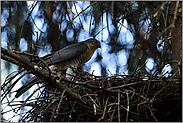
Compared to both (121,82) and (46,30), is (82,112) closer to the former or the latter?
(121,82)

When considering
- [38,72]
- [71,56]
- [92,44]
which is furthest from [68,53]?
[38,72]

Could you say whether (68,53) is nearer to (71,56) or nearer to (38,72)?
(71,56)

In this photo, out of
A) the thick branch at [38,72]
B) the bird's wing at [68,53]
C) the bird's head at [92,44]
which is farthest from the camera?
the bird's head at [92,44]

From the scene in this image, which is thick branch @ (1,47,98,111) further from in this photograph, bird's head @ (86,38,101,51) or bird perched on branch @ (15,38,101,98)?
bird's head @ (86,38,101,51)

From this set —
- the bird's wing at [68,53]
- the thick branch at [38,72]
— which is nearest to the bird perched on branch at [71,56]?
the bird's wing at [68,53]

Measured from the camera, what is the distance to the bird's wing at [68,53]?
2832 mm

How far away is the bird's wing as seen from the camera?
9.29 ft

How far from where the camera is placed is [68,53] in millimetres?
2895

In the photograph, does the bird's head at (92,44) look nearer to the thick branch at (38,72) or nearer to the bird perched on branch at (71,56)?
the bird perched on branch at (71,56)

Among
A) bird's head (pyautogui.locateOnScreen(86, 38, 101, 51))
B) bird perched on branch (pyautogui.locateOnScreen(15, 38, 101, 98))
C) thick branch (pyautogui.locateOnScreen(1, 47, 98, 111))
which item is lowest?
thick branch (pyautogui.locateOnScreen(1, 47, 98, 111))

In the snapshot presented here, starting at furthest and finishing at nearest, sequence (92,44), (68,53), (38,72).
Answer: (92,44), (68,53), (38,72)

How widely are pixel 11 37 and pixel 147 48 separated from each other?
213cm

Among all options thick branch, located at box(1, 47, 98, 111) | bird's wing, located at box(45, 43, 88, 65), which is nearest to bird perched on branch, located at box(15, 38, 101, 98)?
bird's wing, located at box(45, 43, 88, 65)

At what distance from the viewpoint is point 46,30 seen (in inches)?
Answer: 132
